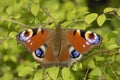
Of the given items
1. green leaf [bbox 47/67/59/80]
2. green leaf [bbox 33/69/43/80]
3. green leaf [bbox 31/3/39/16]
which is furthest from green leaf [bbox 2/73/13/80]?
green leaf [bbox 47/67/59/80]

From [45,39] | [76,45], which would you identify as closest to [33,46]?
[45,39]

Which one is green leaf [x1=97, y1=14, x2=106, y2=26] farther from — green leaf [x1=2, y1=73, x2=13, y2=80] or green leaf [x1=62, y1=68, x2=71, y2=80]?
A: green leaf [x1=2, y1=73, x2=13, y2=80]

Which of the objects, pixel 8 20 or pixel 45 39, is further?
pixel 8 20

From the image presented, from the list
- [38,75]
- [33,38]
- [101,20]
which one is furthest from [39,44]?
[101,20]

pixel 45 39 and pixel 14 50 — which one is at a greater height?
pixel 45 39

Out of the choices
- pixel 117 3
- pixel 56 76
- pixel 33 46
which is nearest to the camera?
pixel 56 76

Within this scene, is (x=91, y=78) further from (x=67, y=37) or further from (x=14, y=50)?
(x=14, y=50)

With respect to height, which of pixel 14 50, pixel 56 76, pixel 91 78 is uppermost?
pixel 56 76
